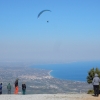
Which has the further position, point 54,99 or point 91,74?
point 91,74

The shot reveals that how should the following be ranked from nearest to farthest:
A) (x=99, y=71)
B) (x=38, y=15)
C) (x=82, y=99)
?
(x=82, y=99), (x=38, y=15), (x=99, y=71)

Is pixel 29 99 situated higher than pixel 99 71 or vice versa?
pixel 99 71

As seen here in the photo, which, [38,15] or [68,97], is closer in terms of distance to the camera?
[68,97]

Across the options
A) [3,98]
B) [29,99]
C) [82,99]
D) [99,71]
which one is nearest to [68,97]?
[82,99]

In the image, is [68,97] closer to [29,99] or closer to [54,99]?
[54,99]

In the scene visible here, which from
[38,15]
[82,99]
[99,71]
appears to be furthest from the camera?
[99,71]

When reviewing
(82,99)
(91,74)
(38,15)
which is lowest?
(82,99)

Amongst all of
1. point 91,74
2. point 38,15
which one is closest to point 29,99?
point 38,15

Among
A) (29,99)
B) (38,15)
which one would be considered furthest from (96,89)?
(38,15)

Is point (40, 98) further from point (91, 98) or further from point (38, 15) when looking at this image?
point (38, 15)
